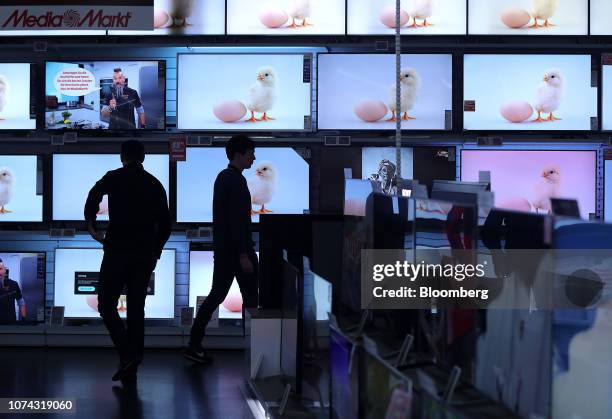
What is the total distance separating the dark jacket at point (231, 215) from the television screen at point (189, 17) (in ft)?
3.68

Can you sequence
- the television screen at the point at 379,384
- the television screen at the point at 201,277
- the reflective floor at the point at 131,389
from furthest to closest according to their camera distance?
the television screen at the point at 201,277 → the reflective floor at the point at 131,389 → the television screen at the point at 379,384

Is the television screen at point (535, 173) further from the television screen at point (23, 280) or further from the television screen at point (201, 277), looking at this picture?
the television screen at point (23, 280)

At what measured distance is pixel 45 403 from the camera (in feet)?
15.0

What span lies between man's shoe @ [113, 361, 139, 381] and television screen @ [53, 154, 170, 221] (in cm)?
138

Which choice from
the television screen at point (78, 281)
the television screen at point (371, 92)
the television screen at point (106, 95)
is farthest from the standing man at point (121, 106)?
the television screen at point (371, 92)

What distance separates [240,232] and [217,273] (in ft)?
1.11

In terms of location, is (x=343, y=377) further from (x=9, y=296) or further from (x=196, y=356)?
(x=9, y=296)

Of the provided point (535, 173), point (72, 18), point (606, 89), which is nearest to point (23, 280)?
point (72, 18)

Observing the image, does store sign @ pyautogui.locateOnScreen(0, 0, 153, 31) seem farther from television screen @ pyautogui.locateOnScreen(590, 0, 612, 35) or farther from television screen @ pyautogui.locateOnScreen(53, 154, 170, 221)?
television screen @ pyautogui.locateOnScreen(590, 0, 612, 35)

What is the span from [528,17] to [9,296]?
13.1 ft

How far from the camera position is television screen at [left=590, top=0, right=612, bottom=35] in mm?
5902

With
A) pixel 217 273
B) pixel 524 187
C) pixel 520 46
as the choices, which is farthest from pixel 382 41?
pixel 217 273

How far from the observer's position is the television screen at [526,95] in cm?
591

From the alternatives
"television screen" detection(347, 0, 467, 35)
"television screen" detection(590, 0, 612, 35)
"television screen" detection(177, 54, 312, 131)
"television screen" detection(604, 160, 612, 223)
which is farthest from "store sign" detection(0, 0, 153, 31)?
"television screen" detection(604, 160, 612, 223)
